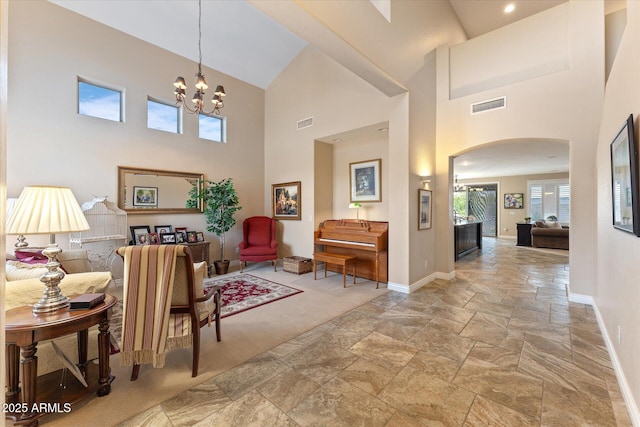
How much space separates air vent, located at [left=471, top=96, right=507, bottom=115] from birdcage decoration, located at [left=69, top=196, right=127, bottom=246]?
6.33m

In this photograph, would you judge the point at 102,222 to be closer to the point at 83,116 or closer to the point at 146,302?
the point at 83,116

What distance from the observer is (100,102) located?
4516 millimetres

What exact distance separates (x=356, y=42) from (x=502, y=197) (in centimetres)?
1199

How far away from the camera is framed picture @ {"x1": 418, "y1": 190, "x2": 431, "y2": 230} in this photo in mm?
4465

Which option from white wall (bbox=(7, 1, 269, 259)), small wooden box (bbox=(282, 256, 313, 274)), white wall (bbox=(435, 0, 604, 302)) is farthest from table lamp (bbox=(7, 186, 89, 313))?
white wall (bbox=(435, 0, 604, 302))

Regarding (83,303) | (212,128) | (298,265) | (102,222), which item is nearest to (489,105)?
(298,265)

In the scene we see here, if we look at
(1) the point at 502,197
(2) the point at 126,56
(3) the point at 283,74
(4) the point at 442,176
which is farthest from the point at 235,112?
(1) the point at 502,197

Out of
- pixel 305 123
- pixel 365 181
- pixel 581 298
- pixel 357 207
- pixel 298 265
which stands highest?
pixel 305 123

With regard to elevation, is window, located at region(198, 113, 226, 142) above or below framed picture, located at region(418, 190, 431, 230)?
above

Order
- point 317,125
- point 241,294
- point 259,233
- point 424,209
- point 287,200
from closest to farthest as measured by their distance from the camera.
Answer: point 241,294 < point 424,209 < point 317,125 < point 259,233 < point 287,200

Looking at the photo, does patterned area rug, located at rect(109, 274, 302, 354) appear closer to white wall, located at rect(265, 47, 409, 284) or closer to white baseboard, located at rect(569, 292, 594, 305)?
white wall, located at rect(265, 47, 409, 284)

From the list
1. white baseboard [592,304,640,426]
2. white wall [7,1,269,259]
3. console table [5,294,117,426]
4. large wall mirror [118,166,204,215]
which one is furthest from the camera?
large wall mirror [118,166,204,215]

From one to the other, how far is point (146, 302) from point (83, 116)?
13.7 feet

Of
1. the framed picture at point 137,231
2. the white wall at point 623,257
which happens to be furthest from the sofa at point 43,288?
the white wall at point 623,257
